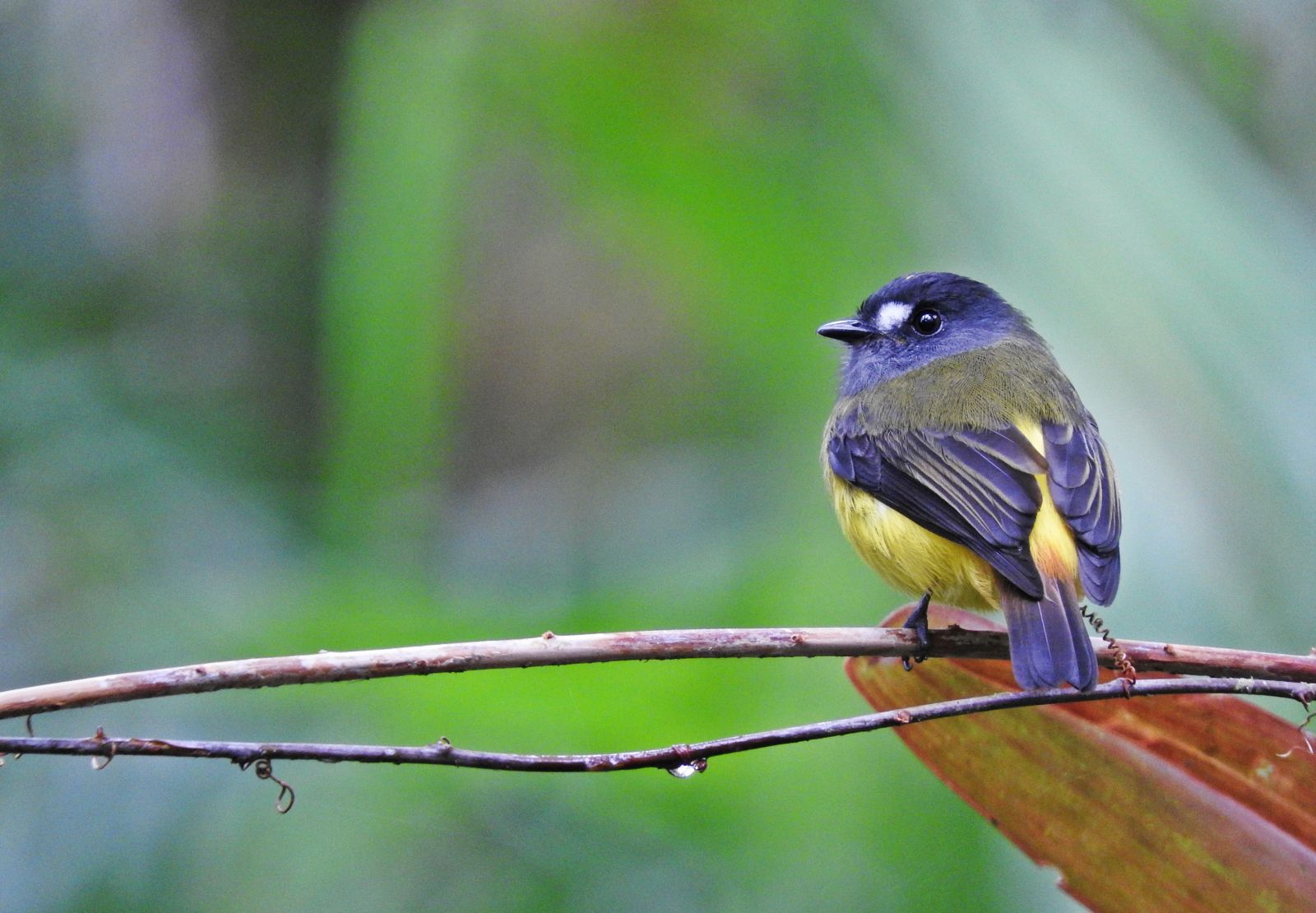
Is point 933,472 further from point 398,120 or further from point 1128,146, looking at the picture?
point 398,120

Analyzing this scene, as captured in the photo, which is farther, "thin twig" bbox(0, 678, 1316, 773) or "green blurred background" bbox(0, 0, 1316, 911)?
"green blurred background" bbox(0, 0, 1316, 911)

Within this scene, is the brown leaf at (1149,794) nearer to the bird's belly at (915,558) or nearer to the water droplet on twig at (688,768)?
the water droplet on twig at (688,768)

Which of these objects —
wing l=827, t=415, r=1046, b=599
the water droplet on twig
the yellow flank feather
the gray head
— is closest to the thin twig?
the water droplet on twig

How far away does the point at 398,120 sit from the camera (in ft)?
12.1

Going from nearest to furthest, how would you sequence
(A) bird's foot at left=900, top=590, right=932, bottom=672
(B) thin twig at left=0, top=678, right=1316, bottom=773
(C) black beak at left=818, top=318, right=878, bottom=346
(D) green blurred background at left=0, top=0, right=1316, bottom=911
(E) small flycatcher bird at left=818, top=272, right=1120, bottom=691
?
(B) thin twig at left=0, top=678, right=1316, bottom=773 → (A) bird's foot at left=900, top=590, right=932, bottom=672 → (E) small flycatcher bird at left=818, top=272, right=1120, bottom=691 → (D) green blurred background at left=0, top=0, right=1316, bottom=911 → (C) black beak at left=818, top=318, right=878, bottom=346

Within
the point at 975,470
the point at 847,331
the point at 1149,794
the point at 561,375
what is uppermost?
the point at 847,331

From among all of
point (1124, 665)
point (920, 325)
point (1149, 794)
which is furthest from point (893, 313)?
point (1149, 794)

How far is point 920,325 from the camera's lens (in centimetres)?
336

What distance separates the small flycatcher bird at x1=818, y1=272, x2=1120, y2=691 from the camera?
2.19m

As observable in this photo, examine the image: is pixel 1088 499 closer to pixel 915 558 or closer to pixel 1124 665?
pixel 915 558

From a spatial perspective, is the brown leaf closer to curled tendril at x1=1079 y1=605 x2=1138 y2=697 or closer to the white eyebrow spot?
curled tendril at x1=1079 y1=605 x2=1138 y2=697

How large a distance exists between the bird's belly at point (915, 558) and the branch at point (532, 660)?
54cm

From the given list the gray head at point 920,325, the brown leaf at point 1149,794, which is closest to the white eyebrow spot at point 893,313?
the gray head at point 920,325

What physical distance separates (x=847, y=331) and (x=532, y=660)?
1994 mm
